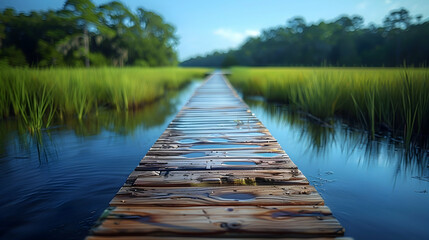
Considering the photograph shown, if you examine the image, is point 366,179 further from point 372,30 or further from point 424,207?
point 372,30

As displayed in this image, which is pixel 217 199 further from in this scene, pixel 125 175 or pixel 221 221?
pixel 125 175

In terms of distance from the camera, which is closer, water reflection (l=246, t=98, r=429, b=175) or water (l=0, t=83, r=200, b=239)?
water (l=0, t=83, r=200, b=239)

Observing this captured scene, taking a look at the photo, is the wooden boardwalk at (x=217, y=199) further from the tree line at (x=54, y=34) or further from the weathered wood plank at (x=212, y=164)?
the tree line at (x=54, y=34)

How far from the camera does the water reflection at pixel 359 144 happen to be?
343cm

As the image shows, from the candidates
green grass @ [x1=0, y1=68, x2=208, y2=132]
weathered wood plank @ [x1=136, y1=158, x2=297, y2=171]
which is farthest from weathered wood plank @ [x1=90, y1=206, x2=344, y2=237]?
green grass @ [x1=0, y1=68, x2=208, y2=132]

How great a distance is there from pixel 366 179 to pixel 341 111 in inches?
138

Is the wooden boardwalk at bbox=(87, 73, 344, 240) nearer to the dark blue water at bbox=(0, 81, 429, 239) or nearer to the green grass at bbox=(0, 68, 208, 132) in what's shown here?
the dark blue water at bbox=(0, 81, 429, 239)

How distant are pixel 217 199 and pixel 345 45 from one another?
5383 centimetres

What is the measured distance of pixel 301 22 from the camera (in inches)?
3083

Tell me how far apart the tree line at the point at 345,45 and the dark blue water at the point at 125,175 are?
15.3 metres

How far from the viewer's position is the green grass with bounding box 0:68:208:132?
514cm

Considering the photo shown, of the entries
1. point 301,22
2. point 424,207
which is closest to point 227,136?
point 424,207

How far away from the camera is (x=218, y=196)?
1797 mm

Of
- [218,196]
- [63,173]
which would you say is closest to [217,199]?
[218,196]
